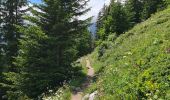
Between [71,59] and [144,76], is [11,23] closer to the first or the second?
A: [71,59]

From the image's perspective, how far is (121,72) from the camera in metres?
16.9

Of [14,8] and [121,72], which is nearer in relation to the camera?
[121,72]

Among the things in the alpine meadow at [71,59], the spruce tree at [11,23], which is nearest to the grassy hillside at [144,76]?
the alpine meadow at [71,59]

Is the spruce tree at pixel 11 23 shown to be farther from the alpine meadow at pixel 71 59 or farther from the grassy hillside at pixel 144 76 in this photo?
the grassy hillside at pixel 144 76

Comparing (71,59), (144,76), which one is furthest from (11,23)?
(144,76)

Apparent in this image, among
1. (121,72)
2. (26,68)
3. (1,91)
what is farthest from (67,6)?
(1,91)

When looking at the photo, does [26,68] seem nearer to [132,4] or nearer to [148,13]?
[148,13]

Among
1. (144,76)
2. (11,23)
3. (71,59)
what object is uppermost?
(11,23)

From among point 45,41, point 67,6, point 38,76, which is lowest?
point 38,76

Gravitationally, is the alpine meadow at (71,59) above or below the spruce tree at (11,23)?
below

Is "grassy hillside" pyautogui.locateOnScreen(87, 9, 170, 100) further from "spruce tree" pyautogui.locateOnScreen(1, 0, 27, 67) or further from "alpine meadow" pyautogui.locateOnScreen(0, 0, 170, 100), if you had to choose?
"spruce tree" pyautogui.locateOnScreen(1, 0, 27, 67)

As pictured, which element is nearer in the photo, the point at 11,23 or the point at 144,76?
the point at 144,76

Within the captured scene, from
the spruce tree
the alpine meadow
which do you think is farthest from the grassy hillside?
the spruce tree

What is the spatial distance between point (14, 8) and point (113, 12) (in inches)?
578
